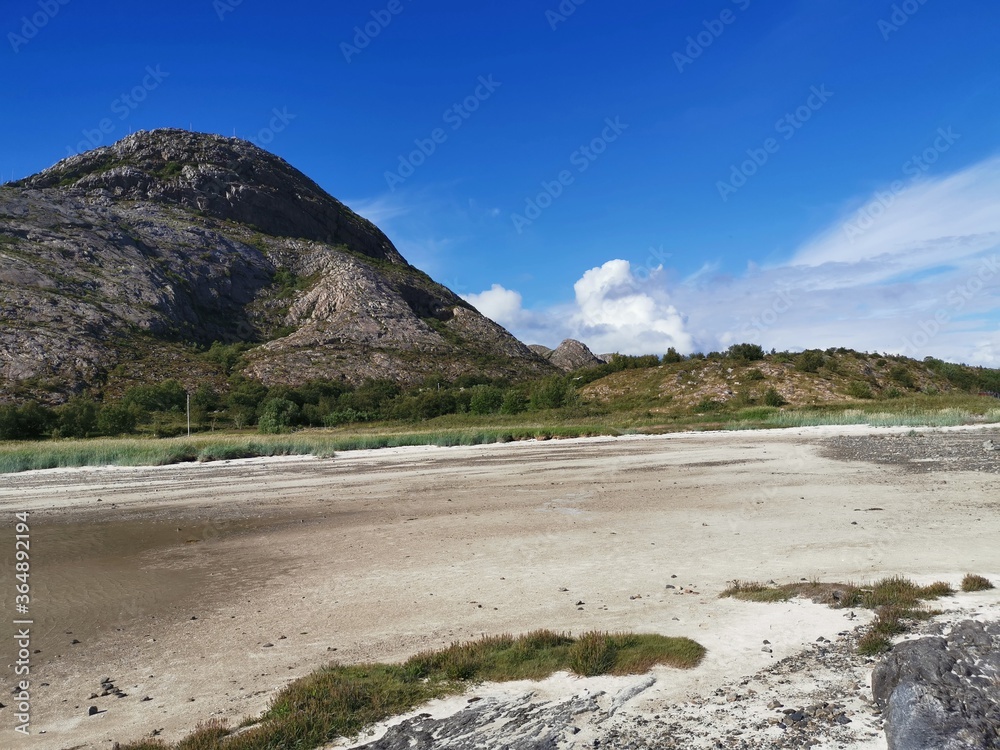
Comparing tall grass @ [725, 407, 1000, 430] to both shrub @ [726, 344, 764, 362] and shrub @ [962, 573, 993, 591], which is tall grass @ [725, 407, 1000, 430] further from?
shrub @ [962, 573, 993, 591]

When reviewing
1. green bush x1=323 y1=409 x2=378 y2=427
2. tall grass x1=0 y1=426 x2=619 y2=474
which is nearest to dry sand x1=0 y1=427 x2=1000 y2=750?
tall grass x1=0 y1=426 x2=619 y2=474

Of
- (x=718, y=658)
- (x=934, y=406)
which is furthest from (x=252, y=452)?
(x=934, y=406)

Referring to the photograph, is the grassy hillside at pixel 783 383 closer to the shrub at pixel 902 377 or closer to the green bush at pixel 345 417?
the shrub at pixel 902 377

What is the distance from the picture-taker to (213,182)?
136 metres

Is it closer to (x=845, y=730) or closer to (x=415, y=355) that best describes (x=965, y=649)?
(x=845, y=730)

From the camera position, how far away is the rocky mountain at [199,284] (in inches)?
3009

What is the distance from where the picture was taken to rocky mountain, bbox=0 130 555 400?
76.4 metres

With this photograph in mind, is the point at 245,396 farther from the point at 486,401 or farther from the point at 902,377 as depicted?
the point at 902,377

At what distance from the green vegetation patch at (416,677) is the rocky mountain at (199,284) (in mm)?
74240

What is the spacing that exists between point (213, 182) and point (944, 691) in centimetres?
15505

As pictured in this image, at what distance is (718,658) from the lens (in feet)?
20.9

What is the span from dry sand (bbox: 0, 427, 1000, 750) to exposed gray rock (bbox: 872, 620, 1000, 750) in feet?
0.89

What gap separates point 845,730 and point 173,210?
145 m

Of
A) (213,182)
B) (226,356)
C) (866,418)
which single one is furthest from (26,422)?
(213,182)
